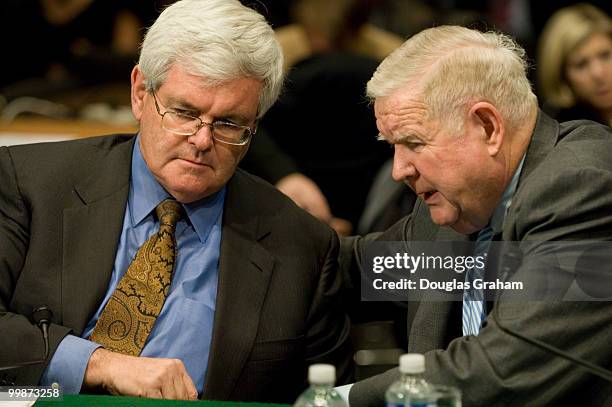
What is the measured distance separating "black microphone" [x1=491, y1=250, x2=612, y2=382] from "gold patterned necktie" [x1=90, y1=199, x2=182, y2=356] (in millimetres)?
910

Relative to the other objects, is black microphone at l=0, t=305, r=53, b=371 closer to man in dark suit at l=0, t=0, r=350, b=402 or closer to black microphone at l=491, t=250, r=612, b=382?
man in dark suit at l=0, t=0, r=350, b=402

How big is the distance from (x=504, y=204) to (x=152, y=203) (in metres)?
0.96

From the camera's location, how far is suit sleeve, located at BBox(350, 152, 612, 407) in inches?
88.5

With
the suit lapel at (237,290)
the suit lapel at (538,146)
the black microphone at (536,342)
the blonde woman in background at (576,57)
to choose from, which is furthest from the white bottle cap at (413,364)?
the blonde woman in background at (576,57)

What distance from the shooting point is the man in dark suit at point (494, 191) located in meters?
2.27

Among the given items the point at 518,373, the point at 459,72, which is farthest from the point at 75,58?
the point at 518,373

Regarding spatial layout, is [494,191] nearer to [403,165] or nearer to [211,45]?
[403,165]

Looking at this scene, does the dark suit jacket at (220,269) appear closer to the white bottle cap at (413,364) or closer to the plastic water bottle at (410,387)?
the plastic water bottle at (410,387)

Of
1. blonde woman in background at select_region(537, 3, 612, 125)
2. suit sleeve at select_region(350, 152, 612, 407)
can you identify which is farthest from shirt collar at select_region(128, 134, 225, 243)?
blonde woman in background at select_region(537, 3, 612, 125)

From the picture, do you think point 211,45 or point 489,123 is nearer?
point 489,123

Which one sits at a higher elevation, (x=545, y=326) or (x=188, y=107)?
(x=188, y=107)

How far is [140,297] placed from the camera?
2.77m

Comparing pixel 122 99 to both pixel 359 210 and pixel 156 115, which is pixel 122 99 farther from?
pixel 156 115

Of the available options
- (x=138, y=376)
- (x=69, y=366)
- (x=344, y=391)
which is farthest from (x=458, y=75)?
(x=69, y=366)
